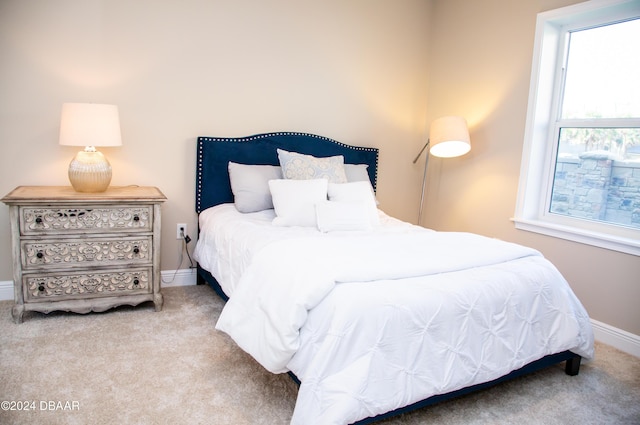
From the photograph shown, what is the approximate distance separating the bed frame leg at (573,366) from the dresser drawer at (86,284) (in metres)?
2.51

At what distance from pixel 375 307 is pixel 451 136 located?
2231 millimetres

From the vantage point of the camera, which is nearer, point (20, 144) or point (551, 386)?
point (551, 386)

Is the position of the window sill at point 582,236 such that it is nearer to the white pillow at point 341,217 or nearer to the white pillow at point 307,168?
the white pillow at point 341,217

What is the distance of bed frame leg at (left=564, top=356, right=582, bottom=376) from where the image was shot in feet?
8.13

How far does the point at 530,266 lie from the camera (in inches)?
93.4

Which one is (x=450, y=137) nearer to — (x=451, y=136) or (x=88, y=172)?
(x=451, y=136)

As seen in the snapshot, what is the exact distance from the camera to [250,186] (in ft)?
10.8

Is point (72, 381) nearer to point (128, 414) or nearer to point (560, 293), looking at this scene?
point (128, 414)

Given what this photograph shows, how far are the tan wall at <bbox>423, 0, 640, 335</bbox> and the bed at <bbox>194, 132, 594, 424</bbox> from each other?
652 millimetres

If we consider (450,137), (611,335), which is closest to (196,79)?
(450,137)

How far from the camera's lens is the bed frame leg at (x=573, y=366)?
2479 millimetres

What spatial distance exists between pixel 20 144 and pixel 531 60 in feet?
11.6

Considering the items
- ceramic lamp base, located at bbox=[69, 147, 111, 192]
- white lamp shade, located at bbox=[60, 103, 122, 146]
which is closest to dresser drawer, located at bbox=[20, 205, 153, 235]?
ceramic lamp base, located at bbox=[69, 147, 111, 192]

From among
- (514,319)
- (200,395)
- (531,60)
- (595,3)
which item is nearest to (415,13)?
(531,60)
